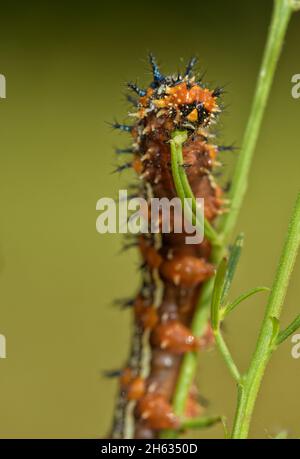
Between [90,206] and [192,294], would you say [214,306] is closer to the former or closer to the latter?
[192,294]

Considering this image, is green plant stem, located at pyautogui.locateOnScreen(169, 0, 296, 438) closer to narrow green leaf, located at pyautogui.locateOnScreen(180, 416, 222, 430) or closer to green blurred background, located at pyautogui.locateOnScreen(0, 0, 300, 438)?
narrow green leaf, located at pyautogui.locateOnScreen(180, 416, 222, 430)

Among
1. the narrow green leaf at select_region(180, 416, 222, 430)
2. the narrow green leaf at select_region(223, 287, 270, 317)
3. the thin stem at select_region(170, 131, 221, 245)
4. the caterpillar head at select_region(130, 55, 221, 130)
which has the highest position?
the caterpillar head at select_region(130, 55, 221, 130)

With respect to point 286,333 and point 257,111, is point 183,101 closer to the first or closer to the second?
point 257,111

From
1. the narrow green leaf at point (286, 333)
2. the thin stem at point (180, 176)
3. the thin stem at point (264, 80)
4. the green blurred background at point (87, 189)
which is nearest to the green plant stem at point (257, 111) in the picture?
the thin stem at point (264, 80)

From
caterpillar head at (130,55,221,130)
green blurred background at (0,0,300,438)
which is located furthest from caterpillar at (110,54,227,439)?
green blurred background at (0,0,300,438)

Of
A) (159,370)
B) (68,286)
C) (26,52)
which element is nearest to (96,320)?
(68,286)

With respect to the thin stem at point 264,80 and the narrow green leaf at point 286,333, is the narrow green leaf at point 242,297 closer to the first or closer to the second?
the narrow green leaf at point 286,333
